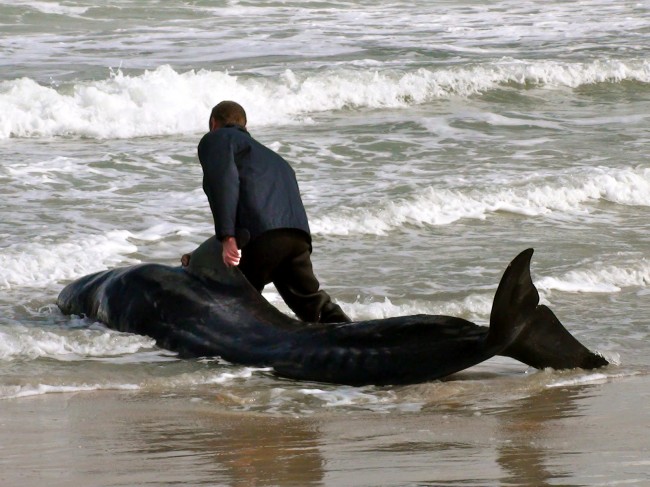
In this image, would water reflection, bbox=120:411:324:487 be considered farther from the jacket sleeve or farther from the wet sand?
the jacket sleeve

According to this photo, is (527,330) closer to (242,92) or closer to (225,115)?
(225,115)

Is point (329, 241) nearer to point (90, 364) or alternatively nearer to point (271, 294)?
point (271, 294)

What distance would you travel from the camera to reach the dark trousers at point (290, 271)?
293 inches

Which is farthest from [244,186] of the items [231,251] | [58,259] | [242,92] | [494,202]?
[242,92]

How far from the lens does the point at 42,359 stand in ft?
24.8

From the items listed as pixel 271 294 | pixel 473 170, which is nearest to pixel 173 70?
pixel 473 170

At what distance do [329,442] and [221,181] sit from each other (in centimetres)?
210

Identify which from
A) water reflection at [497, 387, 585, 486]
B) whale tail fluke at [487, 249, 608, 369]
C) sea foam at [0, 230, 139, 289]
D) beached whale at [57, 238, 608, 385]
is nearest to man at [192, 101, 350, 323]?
beached whale at [57, 238, 608, 385]

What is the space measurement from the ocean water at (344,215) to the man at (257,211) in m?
0.62

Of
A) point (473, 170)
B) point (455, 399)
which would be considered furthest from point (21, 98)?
point (455, 399)

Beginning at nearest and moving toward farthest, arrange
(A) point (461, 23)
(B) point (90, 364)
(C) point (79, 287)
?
(B) point (90, 364) < (C) point (79, 287) < (A) point (461, 23)

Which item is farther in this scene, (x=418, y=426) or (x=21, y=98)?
(x=21, y=98)

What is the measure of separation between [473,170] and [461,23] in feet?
46.3

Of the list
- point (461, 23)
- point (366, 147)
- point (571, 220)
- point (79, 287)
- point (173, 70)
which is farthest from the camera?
point (461, 23)
